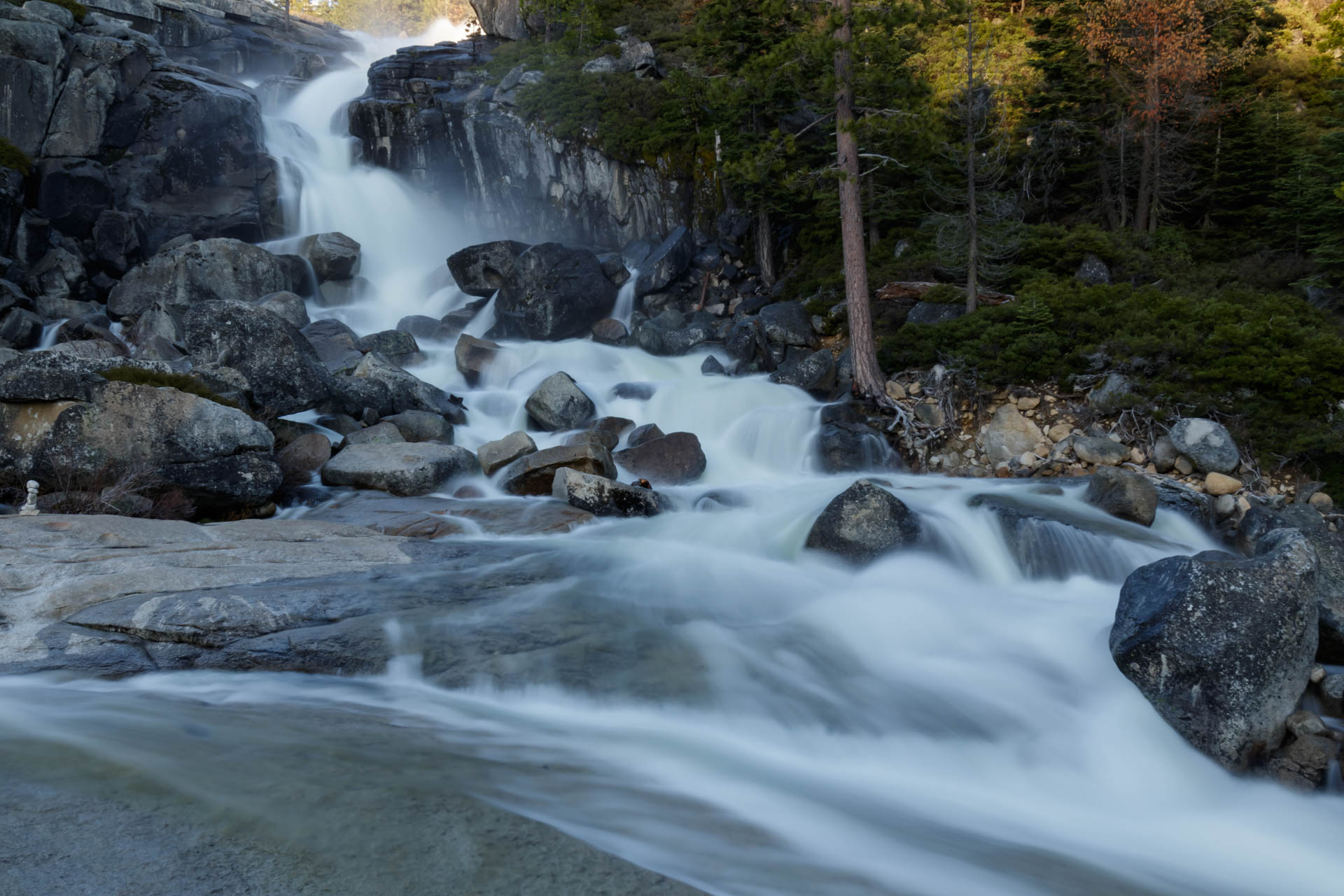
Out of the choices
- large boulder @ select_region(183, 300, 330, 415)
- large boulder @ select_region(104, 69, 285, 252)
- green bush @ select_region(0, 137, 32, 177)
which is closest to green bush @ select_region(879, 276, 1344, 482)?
large boulder @ select_region(183, 300, 330, 415)

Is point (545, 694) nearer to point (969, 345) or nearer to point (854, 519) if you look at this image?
point (854, 519)

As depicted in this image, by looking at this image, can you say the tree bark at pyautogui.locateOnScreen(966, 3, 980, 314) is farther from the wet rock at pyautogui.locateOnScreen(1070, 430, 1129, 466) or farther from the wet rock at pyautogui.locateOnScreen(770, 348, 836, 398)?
the wet rock at pyautogui.locateOnScreen(1070, 430, 1129, 466)

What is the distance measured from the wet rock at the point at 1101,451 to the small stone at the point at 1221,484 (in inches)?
47.6

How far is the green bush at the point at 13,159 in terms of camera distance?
2094cm

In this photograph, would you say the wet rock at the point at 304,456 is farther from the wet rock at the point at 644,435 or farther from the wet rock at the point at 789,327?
the wet rock at the point at 789,327

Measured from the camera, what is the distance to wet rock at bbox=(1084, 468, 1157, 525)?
8.68 m

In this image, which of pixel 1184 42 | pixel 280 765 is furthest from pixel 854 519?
pixel 1184 42

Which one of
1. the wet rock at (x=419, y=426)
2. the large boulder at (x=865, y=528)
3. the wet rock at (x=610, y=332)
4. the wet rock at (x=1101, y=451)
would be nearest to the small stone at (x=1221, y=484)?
the wet rock at (x=1101, y=451)

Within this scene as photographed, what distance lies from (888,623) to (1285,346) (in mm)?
8156

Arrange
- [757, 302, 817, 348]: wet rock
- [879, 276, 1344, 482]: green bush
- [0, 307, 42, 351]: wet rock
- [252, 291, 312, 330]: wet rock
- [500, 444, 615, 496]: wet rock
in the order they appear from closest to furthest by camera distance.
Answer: [879, 276, 1344, 482]: green bush → [500, 444, 615, 496]: wet rock → [757, 302, 817, 348]: wet rock → [0, 307, 42, 351]: wet rock → [252, 291, 312, 330]: wet rock

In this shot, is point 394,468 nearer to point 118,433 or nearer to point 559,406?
point 118,433

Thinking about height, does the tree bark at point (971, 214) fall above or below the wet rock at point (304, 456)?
above

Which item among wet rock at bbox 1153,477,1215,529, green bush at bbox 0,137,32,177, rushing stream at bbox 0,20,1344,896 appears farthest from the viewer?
green bush at bbox 0,137,32,177

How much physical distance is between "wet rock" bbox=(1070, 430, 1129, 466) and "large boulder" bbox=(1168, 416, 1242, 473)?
2.29 feet
